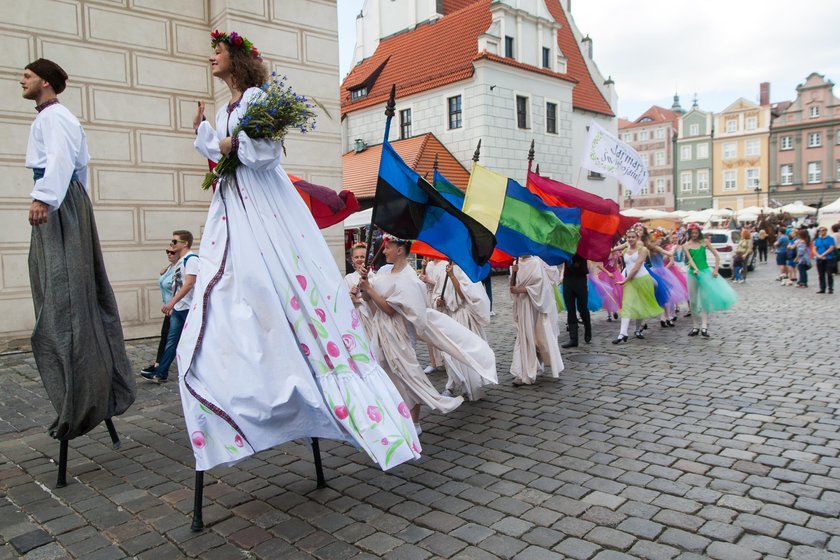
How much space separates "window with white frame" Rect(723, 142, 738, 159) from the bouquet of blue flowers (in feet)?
249

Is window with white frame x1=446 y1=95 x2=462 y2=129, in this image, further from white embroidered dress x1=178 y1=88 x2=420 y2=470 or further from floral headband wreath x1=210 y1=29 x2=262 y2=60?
white embroidered dress x1=178 y1=88 x2=420 y2=470

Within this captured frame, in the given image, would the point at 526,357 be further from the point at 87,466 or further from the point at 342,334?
the point at 87,466

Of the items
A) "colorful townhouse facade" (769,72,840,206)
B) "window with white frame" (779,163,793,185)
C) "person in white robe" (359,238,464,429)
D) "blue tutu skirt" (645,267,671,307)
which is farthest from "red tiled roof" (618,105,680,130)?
"person in white robe" (359,238,464,429)

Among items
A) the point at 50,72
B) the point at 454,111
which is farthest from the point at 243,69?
the point at 454,111

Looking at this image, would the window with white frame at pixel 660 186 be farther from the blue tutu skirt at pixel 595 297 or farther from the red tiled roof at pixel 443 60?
the blue tutu skirt at pixel 595 297

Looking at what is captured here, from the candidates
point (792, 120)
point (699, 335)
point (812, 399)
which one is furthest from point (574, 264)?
point (792, 120)

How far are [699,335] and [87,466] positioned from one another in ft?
30.1

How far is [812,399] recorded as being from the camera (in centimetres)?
620

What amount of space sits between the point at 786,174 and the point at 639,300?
2604 inches

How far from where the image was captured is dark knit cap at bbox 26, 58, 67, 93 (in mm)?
4251

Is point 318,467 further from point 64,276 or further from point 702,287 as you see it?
point 702,287

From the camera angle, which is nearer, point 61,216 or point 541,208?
point 61,216

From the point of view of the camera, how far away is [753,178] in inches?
2670

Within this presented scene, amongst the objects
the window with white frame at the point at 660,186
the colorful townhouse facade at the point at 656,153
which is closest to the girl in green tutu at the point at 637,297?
the colorful townhouse facade at the point at 656,153
